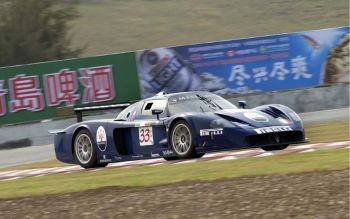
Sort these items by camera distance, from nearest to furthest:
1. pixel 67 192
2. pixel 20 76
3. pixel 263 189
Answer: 1. pixel 263 189
2. pixel 67 192
3. pixel 20 76

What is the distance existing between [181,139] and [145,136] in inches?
31.5

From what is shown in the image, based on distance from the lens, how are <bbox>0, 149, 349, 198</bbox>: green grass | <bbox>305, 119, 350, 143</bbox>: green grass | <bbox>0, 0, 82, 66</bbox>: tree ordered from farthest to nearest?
<bbox>0, 0, 82, 66</bbox>: tree < <bbox>305, 119, 350, 143</bbox>: green grass < <bbox>0, 149, 349, 198</bbox>: green grass

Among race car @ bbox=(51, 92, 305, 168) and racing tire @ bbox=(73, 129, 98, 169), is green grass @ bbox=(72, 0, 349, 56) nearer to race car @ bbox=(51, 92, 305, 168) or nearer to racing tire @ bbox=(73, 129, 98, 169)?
racing tire @ bbox=(73, 129, 98, 169)

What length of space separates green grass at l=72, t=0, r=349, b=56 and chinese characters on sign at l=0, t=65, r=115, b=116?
3417 cm

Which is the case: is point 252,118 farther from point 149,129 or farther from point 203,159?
point 149,129

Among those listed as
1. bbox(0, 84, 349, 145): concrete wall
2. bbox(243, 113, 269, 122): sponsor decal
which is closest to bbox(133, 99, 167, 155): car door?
bbox(243, 113, 269, 122): sponsor decal

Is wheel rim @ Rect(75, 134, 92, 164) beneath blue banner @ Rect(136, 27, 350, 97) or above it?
beneath

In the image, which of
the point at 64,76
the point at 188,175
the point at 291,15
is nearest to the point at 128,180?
the point at 188,175

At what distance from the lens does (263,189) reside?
307 inches

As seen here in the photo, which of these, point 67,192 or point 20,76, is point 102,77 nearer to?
point 20,76

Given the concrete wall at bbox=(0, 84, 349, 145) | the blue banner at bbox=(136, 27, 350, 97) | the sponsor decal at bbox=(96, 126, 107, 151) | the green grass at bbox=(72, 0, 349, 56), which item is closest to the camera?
the sponsor decal at bbox=(96, 126, 107, 151)

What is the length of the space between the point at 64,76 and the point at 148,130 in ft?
38.1

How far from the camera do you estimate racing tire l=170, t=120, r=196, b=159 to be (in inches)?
479

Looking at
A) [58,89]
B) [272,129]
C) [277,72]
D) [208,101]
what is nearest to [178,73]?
[277,72]
